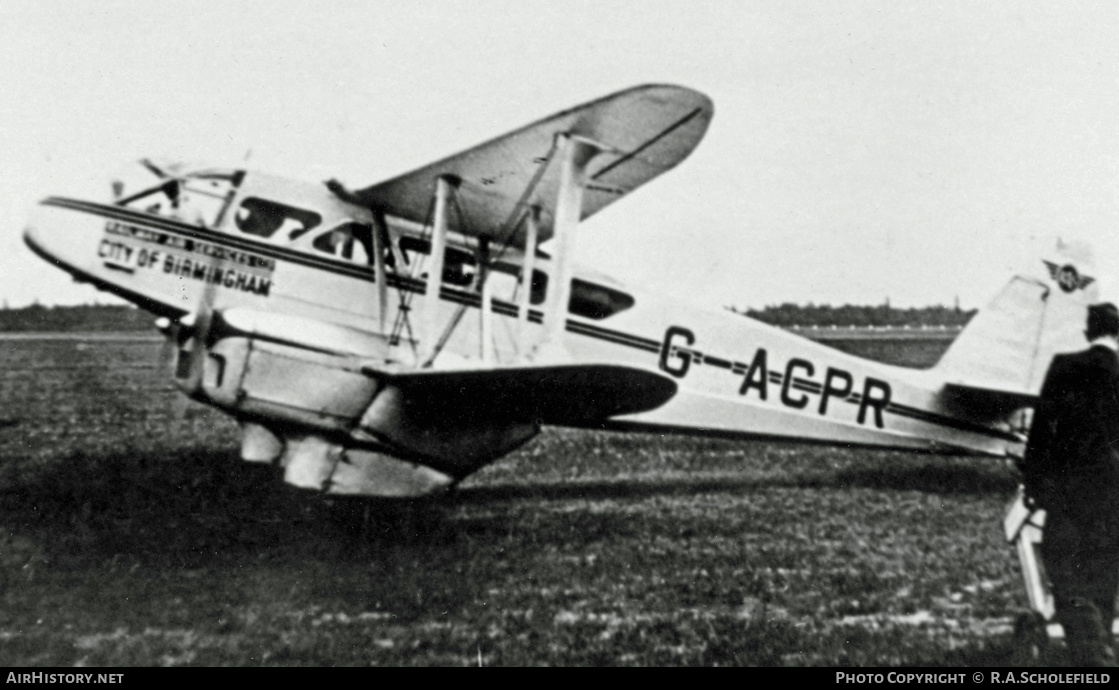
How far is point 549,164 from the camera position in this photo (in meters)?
7.27

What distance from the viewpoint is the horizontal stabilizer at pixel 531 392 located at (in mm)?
6273

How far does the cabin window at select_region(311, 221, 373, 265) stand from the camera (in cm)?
767

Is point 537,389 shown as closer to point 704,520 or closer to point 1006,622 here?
point 704,520

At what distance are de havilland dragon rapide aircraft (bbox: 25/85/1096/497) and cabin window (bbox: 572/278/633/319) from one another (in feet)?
0.07

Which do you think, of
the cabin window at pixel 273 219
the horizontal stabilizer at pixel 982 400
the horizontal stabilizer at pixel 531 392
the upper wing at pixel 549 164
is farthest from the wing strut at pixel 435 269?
the horizontal stabilizer at pixel 982 400

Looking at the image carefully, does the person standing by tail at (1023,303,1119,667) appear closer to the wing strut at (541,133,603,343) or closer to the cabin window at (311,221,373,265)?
the wing strut at (541,133,603,343)

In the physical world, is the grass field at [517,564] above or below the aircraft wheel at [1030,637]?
below

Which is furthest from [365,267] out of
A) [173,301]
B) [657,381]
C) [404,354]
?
[657,381]

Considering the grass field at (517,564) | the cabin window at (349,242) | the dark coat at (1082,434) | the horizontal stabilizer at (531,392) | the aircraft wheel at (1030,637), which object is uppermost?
the cabin window at (349,242)

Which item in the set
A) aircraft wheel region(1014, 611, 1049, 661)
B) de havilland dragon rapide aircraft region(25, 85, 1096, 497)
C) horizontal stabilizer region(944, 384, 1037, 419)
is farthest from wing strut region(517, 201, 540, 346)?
horizontal stabilizer region(944, 384, 1037, 419)

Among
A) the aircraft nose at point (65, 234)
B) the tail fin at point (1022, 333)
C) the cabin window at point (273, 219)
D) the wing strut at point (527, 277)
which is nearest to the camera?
the aircraft nose at point (65, 234)

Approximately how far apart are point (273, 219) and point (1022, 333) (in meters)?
7.59

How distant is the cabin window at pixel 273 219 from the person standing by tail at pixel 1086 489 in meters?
5.67

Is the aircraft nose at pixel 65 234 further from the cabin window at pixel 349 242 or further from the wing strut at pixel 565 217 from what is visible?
the wing strut at pixel 565 217
